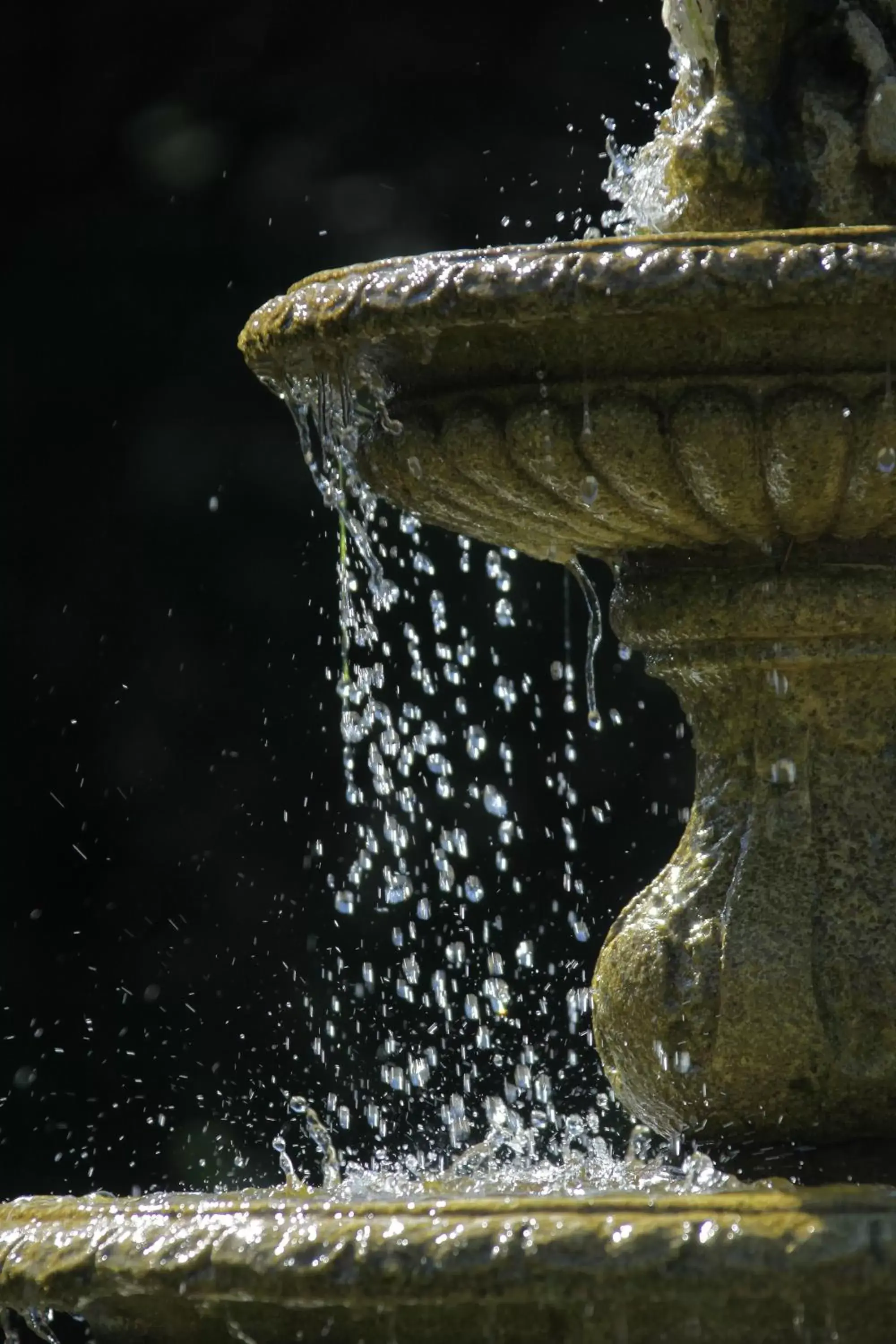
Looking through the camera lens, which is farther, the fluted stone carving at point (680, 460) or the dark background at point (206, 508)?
the dark background at point (206, 508)

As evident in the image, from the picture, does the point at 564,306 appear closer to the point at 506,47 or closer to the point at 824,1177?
the point at 824,1177

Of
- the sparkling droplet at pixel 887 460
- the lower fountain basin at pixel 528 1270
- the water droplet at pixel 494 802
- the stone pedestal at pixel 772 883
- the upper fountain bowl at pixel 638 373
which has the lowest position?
the lower fountain basin at pixel 528 1270

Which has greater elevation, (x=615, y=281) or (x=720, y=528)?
(x=615, y=281)

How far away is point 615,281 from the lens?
2.12 meters

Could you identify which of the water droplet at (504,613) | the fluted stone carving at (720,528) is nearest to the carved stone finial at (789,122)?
the fluted stone carving at (720,528)

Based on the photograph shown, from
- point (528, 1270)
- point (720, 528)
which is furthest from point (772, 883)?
point (528, 1270)

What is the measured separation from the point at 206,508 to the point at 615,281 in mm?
3622

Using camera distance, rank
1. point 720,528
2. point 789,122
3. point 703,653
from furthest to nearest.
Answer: point 789,122 < point 703,653 < point 720,528

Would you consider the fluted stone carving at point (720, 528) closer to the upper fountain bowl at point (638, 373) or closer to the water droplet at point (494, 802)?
the upper fountain bowl at point (638, 373)

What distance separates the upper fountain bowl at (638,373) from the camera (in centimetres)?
212

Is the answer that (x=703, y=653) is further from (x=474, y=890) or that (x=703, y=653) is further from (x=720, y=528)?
(x=474, y=890)

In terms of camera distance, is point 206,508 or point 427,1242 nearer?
point 427,1242

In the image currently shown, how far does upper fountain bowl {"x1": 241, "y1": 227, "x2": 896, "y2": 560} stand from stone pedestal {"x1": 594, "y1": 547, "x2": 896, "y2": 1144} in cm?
10

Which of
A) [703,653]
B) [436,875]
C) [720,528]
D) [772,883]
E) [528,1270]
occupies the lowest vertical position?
[528,1270]
